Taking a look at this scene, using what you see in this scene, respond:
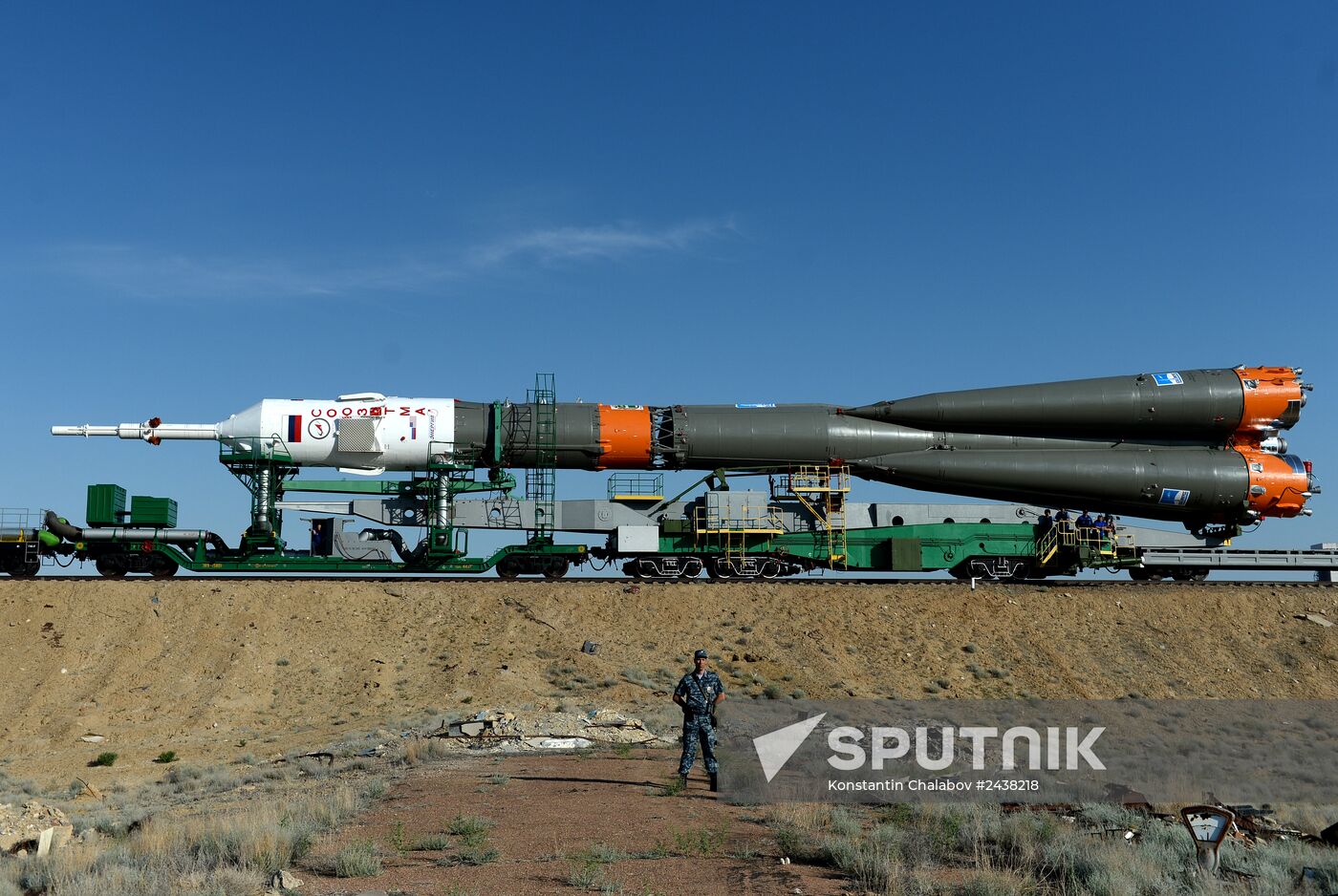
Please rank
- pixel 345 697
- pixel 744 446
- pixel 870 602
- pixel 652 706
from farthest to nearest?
pixel 744 446 < pixel 870 602 < pixel 345 697 < pixel 652 706

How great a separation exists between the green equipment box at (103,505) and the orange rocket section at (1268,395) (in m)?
32.5

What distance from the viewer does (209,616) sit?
2784 cm

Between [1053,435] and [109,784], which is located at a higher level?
[1053,435]

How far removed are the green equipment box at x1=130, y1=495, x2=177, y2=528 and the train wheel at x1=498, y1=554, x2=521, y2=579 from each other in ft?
29.9

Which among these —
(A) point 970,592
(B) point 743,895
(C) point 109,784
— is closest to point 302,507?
(C) point 109,784

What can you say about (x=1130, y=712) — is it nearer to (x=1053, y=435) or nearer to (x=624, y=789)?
(x=1053, y=435)

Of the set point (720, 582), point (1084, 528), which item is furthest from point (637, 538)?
point (1084, 528)

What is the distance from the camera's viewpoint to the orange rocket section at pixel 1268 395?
33.3 meters

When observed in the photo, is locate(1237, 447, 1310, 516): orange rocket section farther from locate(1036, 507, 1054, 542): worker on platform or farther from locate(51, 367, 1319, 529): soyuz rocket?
locate(1036, 507, 1054, 542): worker on platform

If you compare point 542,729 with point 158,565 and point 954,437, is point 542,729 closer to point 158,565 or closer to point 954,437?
point 158,565

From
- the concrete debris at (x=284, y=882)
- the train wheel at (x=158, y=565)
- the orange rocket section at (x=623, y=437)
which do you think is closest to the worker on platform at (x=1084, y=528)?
the orange rocket section at (x=623, y=437)

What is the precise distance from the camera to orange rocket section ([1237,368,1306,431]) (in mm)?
33312

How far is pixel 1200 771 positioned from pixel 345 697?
1734 cm

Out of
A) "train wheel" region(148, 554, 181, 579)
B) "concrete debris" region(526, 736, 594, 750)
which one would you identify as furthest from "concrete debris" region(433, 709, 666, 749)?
"train wheel" region(148, 554, 181, 579)
